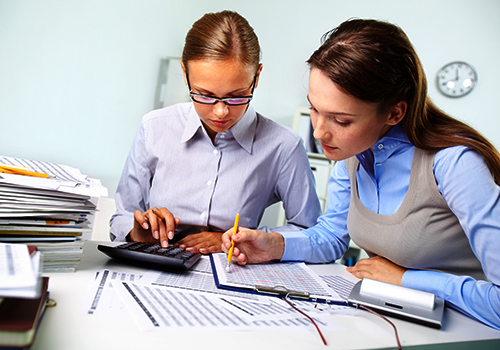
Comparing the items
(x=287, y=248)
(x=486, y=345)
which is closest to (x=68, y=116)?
(x=287, y=248)

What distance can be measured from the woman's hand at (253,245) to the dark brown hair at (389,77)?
45 centimetres

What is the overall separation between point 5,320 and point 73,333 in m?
0.13

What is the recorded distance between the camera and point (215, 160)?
4.65 feet

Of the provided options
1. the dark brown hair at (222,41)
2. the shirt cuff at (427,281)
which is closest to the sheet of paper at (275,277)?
the shirt cuff at (427,281)

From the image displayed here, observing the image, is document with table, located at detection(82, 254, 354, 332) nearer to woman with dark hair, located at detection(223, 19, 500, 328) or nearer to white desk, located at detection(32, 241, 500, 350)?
white desk, located at detection(32, 241, 500, 350)

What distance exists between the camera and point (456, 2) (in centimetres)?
342

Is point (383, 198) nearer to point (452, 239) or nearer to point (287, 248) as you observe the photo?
point (452, 239)

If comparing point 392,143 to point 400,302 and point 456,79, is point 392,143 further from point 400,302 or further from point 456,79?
point 456,79

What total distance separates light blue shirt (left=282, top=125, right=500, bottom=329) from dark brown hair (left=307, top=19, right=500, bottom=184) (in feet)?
0.15

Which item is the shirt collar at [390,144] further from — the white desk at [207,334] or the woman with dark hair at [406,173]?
the white desk at [207,334]

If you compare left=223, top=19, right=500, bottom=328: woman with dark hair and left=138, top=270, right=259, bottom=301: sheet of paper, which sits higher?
left=223, top=19, right=500, bottom=328: woman with dark hair

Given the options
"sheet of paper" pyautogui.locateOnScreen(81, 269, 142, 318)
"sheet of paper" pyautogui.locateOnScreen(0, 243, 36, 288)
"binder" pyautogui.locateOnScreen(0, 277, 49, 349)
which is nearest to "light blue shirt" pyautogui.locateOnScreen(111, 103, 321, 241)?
"sheet of paper" pyautogui.locateOnScreen(81, 269, 142, 318)

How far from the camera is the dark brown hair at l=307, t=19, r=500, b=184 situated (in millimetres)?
915

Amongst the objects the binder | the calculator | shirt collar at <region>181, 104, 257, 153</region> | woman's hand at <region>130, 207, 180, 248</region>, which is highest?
shirt collar at <region>181, 104, 257, 153</region>
